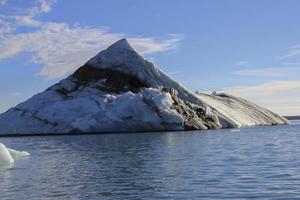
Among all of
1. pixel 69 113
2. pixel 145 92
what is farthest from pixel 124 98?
pixel 69 113

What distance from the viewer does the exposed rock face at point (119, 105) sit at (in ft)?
275

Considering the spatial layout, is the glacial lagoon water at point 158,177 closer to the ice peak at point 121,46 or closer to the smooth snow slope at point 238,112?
the smooth snow slope at point 238,112

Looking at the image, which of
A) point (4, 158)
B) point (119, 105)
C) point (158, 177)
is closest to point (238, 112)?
point (119, 105)

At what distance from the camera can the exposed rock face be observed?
275 feet

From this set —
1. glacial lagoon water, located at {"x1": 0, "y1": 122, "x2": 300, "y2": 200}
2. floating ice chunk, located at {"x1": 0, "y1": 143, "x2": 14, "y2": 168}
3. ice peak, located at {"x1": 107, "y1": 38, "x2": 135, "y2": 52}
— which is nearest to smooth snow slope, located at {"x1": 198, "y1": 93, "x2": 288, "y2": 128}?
ice peak, located at {"x1": 107, "y1": 38, "x2": 135, "y2": 52}

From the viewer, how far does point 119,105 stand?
8375cm

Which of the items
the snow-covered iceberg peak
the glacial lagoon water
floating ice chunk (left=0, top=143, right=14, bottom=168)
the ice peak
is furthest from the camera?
the ice peak

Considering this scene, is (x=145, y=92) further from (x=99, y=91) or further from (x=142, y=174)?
(x=142, y=174)

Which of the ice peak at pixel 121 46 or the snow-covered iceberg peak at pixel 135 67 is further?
the ice peak at pixel 121 46

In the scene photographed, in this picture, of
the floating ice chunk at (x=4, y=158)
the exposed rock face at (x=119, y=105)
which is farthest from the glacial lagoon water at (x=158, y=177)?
the exposed rock face at (x=119, y=105)

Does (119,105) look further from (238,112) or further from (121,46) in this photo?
(238,112)

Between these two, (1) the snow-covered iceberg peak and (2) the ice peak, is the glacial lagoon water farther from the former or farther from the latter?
(2) the ice peak

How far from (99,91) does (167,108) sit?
16.5m

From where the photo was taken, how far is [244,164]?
31.8 m
